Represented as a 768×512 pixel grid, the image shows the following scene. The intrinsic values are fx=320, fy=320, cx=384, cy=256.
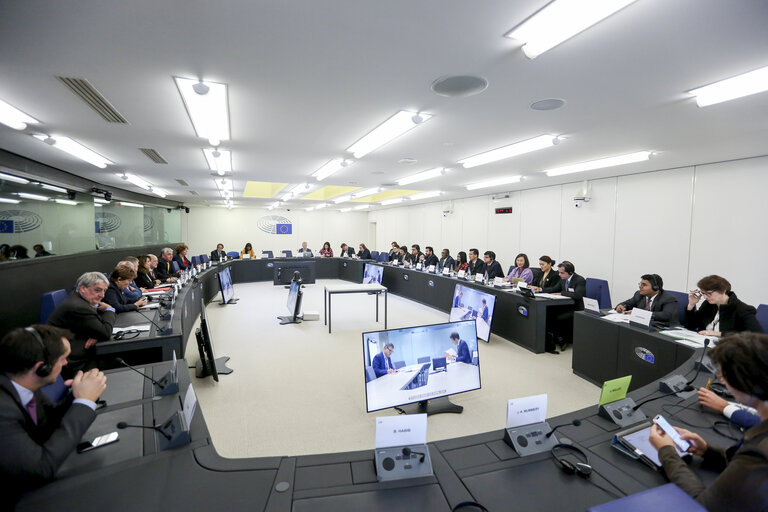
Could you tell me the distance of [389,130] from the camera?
3.56m

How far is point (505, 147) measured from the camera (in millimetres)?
4352

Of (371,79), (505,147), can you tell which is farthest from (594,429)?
(505,147)

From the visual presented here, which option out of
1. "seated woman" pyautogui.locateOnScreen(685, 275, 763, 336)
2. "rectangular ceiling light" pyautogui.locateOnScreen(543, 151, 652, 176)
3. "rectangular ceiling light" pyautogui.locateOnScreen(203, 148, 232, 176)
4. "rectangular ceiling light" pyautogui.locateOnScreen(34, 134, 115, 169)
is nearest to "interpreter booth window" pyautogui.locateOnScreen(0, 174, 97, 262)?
"rectangular ceiling light" pyautogui.locateOnScreen(34, 134, 115, 169)

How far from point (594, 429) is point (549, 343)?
3.32 metres

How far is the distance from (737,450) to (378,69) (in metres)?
2.62

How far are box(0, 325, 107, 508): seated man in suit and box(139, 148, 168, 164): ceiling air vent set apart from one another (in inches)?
166

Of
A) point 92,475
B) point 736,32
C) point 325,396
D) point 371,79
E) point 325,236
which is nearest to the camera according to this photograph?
point 92,475

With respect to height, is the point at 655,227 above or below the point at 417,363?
above

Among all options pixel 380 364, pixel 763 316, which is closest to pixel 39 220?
pixel 380 364

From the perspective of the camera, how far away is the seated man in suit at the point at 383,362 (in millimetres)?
2061

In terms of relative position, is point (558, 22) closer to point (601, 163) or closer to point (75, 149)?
point (601, 163)

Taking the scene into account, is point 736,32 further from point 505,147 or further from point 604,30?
point 505,147

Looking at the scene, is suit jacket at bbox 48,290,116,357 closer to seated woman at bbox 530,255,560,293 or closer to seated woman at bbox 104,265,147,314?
seated woman at bbox 104,265,147,314

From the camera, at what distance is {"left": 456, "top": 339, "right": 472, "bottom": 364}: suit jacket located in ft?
7.54
